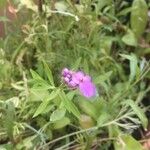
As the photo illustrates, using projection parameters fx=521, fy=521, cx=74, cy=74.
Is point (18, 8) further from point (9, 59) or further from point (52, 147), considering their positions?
point (52, 147)

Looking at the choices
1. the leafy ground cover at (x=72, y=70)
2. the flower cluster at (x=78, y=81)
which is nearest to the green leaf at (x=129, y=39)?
the leafy ground cover at (x=72, y=70)

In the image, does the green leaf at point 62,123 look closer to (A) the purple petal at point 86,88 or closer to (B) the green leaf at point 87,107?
(B) the green leaf at point 87,107

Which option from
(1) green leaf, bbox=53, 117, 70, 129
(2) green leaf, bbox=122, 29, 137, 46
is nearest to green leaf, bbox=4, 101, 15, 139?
(1) green leaf, bbox=53, 117, 70, 129

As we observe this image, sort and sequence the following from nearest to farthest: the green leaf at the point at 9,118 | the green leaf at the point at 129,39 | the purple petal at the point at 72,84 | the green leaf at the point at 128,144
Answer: the purple petal at the point at 72,84 → the green leaf at the point at 9,118 → the green leaf at the point at 128,144 → the green leaf at the point at 129,39

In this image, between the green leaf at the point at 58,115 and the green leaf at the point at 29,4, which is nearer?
the green leaf at the point at 58,115

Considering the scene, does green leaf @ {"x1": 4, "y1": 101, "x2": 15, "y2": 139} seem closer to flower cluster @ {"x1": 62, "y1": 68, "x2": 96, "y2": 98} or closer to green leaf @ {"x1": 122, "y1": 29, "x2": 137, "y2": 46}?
flower cluster @ {"x1": 62, "y1": 68, "x2": 96, "y2": 98}

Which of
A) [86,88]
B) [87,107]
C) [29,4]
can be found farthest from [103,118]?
[29,4]

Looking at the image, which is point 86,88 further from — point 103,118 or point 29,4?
point 29,4
